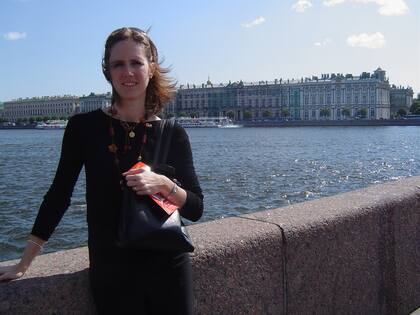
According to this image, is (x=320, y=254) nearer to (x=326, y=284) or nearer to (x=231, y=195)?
(x=326, y=284)

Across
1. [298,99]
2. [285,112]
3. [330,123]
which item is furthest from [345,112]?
A: [330,123]

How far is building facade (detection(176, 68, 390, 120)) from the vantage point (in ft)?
286

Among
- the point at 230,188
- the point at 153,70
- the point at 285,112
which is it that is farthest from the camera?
the point at 285,112

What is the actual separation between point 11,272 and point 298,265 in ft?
2.95

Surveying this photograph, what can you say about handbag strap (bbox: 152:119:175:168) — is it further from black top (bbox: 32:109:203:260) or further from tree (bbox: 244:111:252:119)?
tree (bbox: 244:111:252:119)

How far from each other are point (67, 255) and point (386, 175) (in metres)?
14.2

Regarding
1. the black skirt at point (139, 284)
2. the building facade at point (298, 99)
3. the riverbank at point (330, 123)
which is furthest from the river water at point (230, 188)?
the building facade at point (298, 99)

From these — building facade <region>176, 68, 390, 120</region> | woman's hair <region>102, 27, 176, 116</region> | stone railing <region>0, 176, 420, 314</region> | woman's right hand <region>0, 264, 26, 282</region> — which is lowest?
stone railing <region>0, 176, 420, 314</region>

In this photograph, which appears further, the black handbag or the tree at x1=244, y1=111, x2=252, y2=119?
the tree at x1=244, y1=111, x2=252, y2=119

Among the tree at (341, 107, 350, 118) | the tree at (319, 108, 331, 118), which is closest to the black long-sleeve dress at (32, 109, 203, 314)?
the tree at (319, 108, 331, 118)

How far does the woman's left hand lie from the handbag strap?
0.08 meters

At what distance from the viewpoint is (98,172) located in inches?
46.8

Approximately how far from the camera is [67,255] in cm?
138

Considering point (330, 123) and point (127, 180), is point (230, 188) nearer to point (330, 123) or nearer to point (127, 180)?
point (127, 180)
